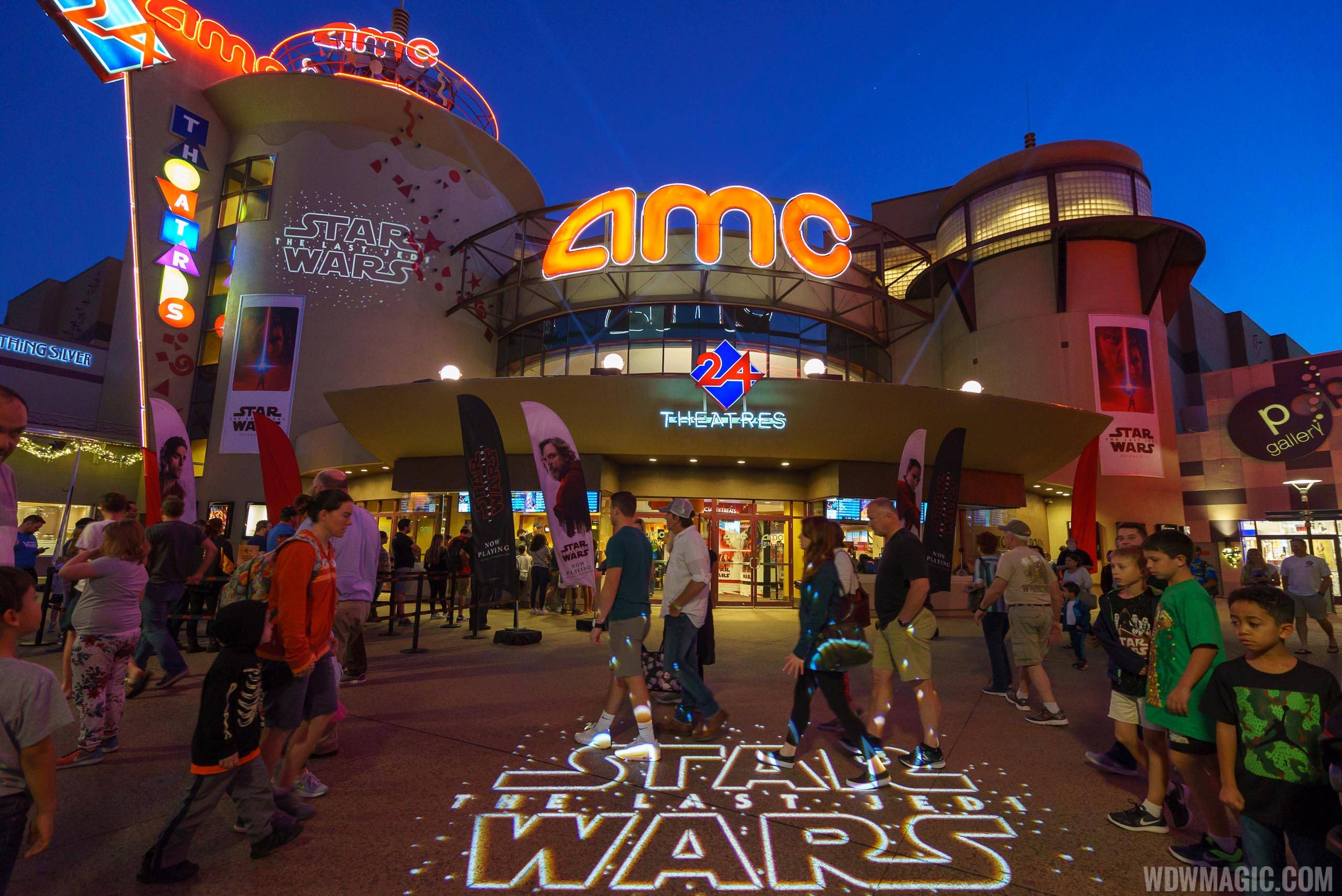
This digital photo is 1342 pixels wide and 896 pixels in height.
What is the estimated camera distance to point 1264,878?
2549 millimetres

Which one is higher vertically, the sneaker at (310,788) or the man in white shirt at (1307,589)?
the man in white shirt at (1307,589)

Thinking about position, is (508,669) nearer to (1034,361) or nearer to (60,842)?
(60,842)

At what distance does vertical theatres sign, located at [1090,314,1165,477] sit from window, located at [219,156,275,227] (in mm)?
28584

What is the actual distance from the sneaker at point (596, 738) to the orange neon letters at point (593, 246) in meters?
13.3

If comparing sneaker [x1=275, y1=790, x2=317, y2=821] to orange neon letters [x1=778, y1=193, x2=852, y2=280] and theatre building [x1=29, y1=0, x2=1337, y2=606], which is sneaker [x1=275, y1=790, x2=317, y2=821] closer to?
theatre building [x1=29, y1=0, x2=1337, y2=606]

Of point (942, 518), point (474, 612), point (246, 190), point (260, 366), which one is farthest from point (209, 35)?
point (942, 518)

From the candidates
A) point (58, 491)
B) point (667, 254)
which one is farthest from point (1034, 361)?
point (58, 491)

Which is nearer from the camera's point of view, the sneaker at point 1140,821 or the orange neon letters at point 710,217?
the sneaker at point 1140,821

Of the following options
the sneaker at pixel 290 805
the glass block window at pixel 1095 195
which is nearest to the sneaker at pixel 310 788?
the sneaker at pixel 290 805

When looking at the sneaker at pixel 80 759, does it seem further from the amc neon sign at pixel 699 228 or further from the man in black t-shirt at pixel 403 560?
the amc neon sign at pixel 699 228

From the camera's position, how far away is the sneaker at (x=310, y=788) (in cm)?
381

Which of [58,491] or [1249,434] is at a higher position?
[1249,434]

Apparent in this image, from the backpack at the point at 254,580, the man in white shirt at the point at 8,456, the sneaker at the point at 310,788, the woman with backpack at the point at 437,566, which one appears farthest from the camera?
the woman with backpack at the point at 437,566

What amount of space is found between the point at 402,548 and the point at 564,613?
142 inches
